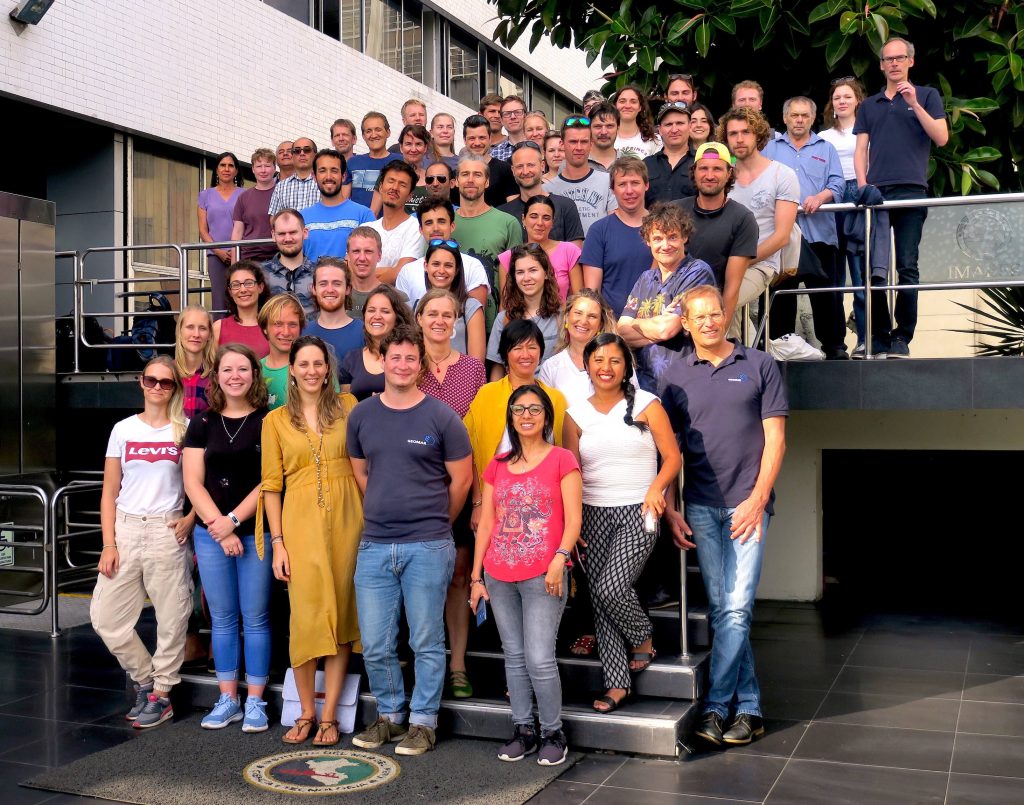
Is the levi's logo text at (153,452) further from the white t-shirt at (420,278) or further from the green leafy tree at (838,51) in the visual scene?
the green leafy tree at (838,51)

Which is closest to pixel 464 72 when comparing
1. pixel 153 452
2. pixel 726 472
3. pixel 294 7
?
pixel 294 7

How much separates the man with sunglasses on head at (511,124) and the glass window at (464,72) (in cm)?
1094

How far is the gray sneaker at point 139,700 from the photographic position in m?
6.32

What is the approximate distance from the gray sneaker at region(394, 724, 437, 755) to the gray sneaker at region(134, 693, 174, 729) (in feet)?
4.78

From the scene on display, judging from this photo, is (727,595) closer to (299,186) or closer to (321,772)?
(321,772)

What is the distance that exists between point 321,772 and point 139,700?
1.52 meters

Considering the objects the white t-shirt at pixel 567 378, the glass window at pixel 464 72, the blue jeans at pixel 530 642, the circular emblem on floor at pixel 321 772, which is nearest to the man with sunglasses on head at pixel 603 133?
the white t-shirt at pixel 567 378

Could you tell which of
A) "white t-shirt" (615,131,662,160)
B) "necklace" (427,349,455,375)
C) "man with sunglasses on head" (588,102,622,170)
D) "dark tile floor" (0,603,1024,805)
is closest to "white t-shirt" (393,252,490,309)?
"necklace" (427,349,455,375)

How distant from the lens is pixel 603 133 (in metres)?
8.35

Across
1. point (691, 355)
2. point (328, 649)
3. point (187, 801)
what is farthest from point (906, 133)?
point (187, 801)

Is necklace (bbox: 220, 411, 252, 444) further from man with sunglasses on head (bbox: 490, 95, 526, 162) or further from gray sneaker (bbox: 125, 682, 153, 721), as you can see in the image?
man with sunglasses on head (bbox: 490, 95, 526, 162)

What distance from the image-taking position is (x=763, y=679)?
713cm

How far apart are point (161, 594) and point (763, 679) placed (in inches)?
141

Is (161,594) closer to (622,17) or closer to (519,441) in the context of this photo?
(519,441)
